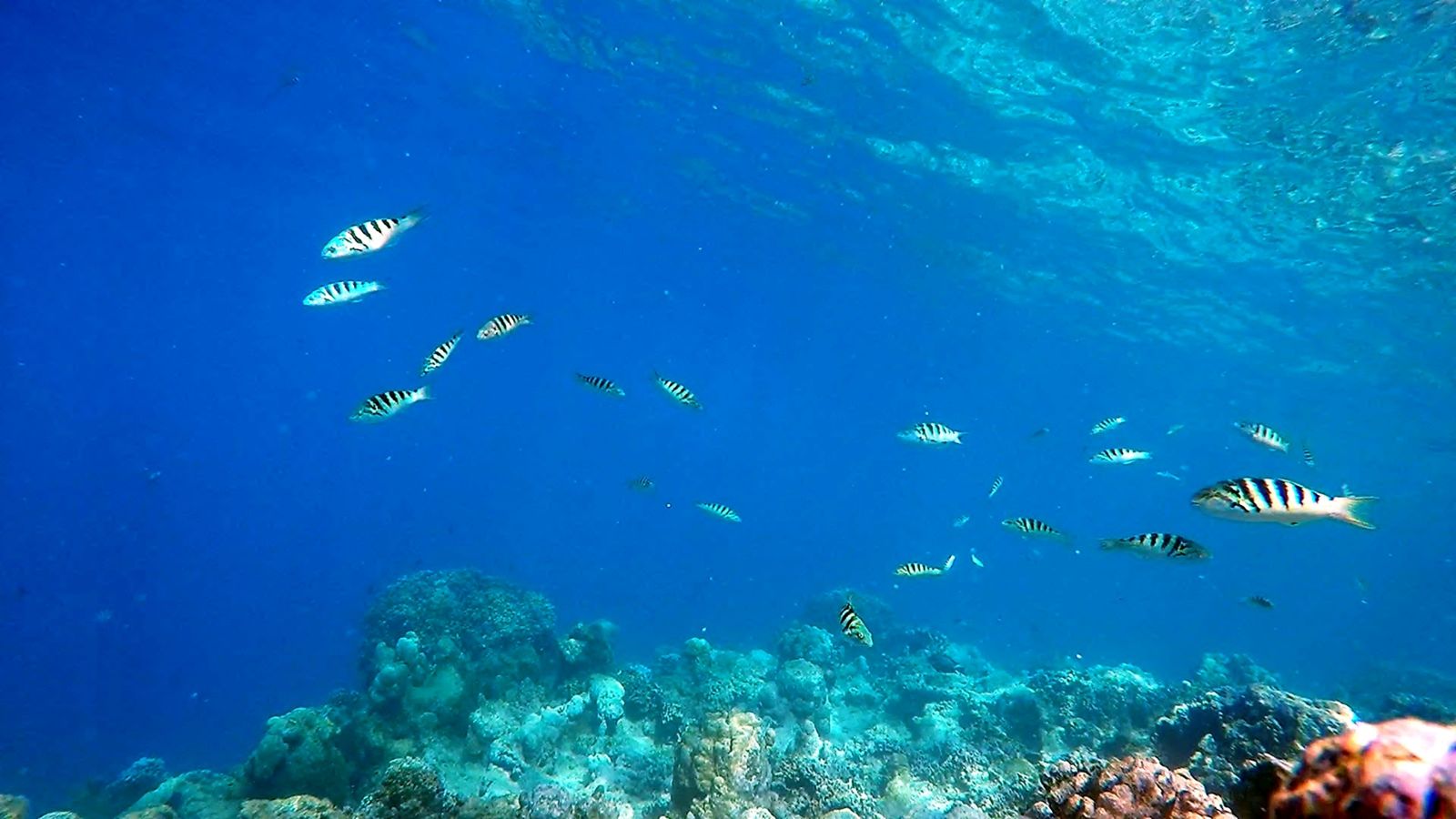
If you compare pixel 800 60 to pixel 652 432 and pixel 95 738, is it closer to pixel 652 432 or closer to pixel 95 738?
pixel 95 738

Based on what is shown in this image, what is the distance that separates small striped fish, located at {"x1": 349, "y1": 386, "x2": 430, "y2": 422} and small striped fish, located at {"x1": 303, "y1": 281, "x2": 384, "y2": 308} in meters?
0.96

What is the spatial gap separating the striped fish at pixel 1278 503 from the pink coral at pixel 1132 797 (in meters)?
1.78

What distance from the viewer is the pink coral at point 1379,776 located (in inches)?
54.3

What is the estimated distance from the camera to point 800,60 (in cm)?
2114

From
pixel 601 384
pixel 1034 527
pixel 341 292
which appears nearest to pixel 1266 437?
pixel 1034 527

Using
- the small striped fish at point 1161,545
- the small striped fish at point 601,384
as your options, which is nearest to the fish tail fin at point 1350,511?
the small striped fish at point 1161,545

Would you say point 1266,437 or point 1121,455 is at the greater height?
point 1266,437

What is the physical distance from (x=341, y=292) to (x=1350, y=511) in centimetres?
804

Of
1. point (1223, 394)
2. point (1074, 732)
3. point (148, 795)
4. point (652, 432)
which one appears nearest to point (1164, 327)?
point (1223, 394)

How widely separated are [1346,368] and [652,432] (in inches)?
5366

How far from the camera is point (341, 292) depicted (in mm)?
7043

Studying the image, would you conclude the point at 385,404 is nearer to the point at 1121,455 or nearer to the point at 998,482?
the point at 1121,455

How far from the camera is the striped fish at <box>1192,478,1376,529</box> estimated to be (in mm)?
4227

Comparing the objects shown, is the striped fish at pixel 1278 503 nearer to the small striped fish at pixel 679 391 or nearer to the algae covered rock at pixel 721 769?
the algae covered rock at pixel 721 769
